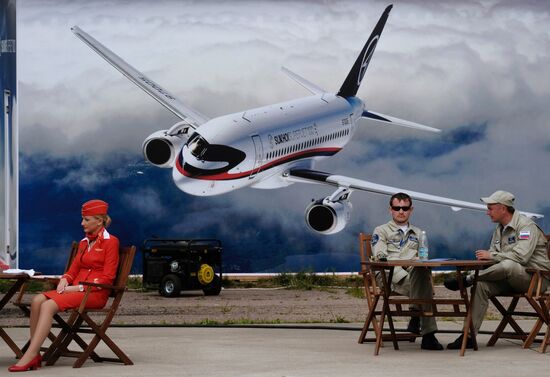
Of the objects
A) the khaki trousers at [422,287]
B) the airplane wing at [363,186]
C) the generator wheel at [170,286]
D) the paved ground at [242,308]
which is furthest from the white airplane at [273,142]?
the khaki trousers at [422,287]

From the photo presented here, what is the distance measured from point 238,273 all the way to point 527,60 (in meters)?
4.34

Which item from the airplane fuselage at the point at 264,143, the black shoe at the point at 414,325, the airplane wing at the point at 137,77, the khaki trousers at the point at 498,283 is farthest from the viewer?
the airplane wing at the point at 137,77

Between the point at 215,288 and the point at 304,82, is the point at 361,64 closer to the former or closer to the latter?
the point at 304,82

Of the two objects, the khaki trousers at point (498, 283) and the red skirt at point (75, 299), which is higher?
the khaki trousers at point (498, 283)

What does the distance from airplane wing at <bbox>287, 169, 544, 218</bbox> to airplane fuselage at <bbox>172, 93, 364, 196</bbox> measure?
118 mm


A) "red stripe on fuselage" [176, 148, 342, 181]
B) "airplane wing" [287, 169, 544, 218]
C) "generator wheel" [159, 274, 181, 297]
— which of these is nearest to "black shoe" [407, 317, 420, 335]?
"red stripe on fuselage" [176, 148, 342, 181]

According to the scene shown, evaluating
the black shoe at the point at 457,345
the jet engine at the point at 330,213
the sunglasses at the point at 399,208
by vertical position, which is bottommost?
the black shoe at the point at 457,345

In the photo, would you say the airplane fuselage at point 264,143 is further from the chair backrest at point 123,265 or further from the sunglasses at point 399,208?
the chair backrest at point 123,265

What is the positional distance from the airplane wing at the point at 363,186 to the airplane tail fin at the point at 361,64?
3.25ft

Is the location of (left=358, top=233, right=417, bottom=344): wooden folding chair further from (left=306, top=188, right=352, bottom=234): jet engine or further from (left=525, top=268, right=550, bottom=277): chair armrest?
(left=306, top=188, right=352, bottom=234): jet engine

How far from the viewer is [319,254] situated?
570 inches

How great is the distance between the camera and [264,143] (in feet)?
46.0

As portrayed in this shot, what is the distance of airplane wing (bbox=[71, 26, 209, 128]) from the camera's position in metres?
14.2

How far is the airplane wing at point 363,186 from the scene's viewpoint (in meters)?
14.3
